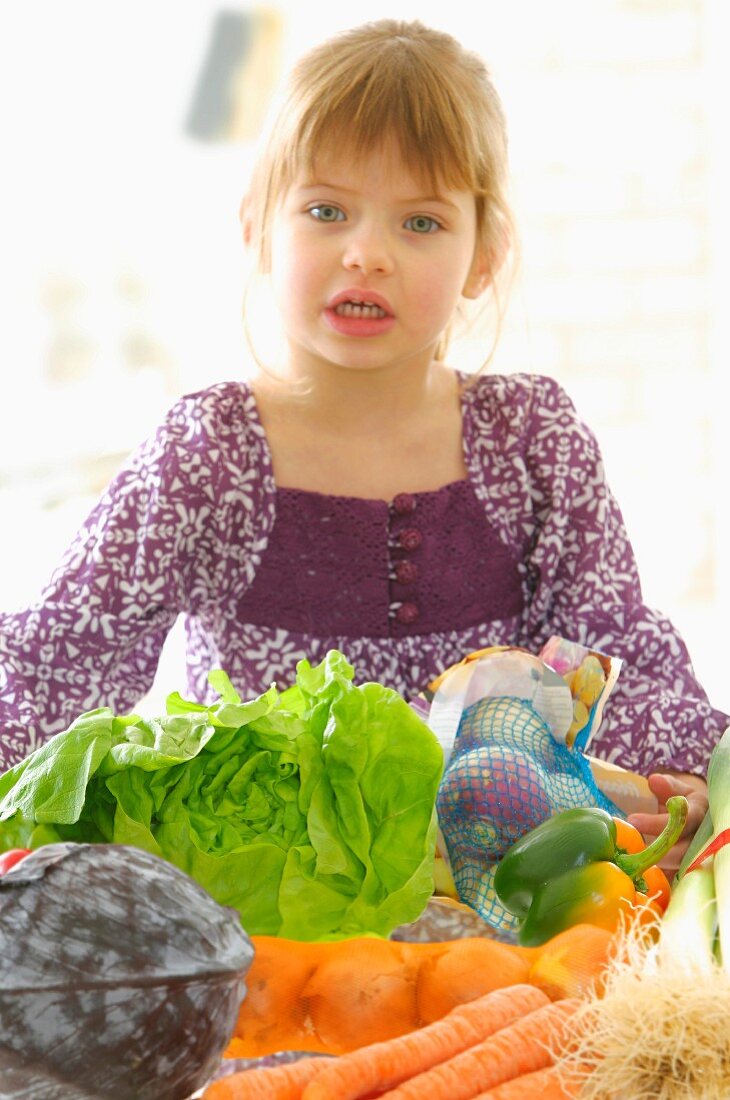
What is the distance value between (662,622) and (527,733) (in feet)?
1.41

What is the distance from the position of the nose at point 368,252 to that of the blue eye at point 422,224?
4 centimetres

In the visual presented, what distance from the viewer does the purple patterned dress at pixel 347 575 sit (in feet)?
4.52

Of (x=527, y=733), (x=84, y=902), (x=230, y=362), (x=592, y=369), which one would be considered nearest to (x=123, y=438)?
(x=230, y=362)

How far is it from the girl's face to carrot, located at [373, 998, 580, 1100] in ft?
2.54

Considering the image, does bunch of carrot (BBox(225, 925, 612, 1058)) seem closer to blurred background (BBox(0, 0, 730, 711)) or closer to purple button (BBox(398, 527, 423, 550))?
purple button (BBox(398, 527, 423, 550))

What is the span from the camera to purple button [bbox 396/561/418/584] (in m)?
1.47

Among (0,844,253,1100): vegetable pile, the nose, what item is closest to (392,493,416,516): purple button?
the nose

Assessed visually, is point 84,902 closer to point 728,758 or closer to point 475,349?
point 728,758

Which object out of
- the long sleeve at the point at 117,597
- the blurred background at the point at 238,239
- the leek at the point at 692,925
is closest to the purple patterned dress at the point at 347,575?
the long sleeve at the point at 117,597

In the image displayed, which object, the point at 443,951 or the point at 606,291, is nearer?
the point at 443,951

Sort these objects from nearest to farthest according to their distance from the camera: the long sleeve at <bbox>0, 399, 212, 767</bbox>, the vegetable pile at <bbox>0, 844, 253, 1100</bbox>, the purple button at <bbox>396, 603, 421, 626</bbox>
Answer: the vegetable pile at <bbox>0, 844, 253, 1100</bbox> → the long sleeve at <bbox>0, 399, 212, 767</bbox> → the purple button at <bbox>396, 603, 421, 626</bbox>

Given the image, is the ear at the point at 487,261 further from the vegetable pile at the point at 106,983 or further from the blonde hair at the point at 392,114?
the vegetable pile at the point at 106,983

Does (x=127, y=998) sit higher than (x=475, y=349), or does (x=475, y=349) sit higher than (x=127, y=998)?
(x=475, y=349)

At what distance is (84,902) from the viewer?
719 mm
